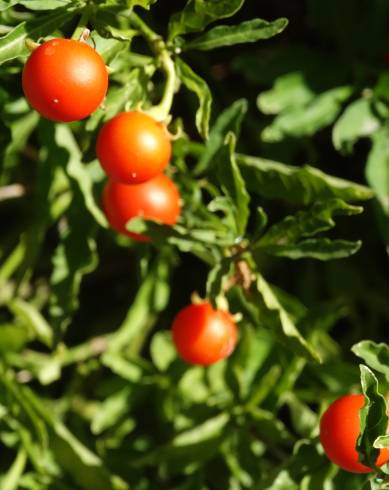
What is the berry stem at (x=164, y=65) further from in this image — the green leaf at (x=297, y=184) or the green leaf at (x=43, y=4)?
the green leaf at (x=297, y=184)

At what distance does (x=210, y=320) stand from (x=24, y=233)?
81 centimetres

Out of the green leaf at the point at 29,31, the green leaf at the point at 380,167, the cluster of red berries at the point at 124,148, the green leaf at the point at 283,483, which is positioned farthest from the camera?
the green leaf at the point at 380,167

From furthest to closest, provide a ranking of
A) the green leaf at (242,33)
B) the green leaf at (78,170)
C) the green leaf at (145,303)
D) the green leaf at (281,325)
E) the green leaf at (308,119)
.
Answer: the green leaf at (145,303)
the green leaf at (308,119)
the green leaf at (78,170)
the green leaf at (281,325)
the green leaf at (242,33)

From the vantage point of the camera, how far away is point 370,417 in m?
1.57

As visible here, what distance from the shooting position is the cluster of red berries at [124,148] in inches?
55.9

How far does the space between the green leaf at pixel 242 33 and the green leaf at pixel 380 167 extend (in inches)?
26.0

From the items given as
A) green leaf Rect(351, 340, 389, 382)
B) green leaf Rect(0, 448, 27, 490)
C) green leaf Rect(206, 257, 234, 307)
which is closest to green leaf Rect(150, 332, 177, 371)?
green leaf Rect(0, 448, 27, 490)

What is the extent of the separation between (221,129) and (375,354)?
70 cm

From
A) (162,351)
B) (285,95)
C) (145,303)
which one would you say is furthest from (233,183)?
(162,351)

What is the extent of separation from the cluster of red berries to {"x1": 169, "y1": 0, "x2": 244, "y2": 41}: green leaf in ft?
0.74

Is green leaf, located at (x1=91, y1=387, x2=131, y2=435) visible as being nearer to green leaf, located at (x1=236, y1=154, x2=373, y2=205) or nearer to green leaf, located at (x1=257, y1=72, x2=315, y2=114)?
green leaf, located at (x1=236, y1=154, x2=373, y2=205)

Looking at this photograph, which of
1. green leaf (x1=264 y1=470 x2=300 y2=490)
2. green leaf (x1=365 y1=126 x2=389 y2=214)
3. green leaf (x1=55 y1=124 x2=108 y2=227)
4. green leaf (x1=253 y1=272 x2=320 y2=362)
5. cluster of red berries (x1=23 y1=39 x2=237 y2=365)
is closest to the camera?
cluster of red berries (x1=23 y1=39 x2=237 y2=365)

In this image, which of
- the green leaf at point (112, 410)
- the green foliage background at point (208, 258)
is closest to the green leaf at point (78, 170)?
the green foliage background at point (208, 258)

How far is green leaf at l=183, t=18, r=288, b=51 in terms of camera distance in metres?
1.64
